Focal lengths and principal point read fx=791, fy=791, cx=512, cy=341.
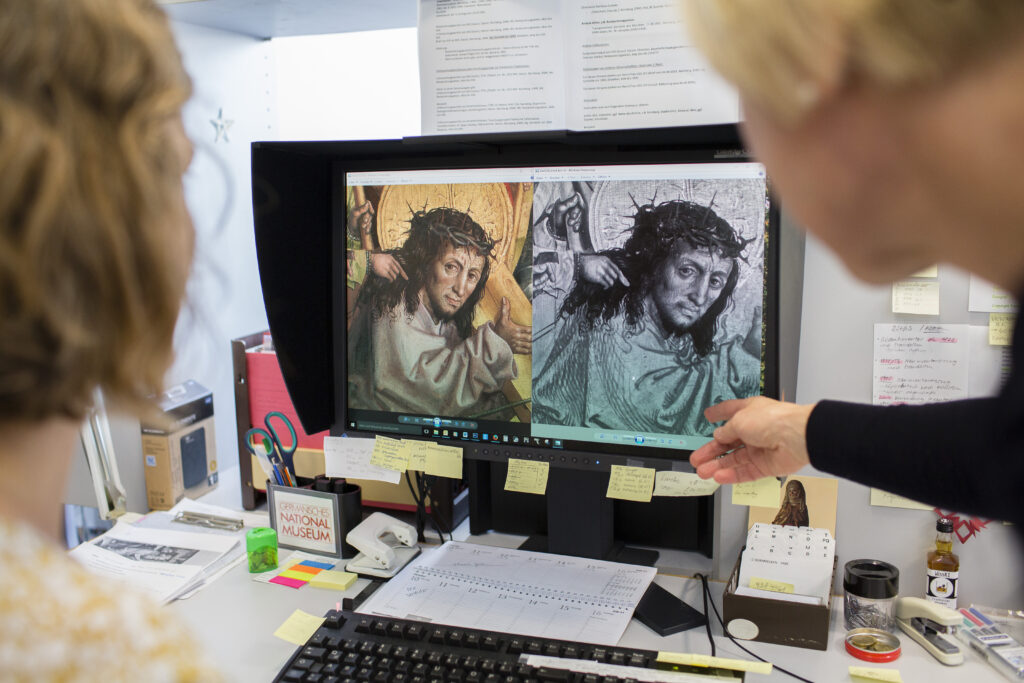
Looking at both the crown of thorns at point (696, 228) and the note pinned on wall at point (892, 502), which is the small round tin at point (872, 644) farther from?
the crown of thorns at point (696, 228)

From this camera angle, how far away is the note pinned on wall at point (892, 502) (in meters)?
1.13

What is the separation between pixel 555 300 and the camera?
1077 millimetres

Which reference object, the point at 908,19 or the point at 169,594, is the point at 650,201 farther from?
the point at 169,594

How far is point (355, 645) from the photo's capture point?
956 mm

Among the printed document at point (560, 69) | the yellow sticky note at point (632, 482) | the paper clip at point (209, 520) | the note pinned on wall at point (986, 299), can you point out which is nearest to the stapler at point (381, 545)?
the paper clip at point (209, 520)

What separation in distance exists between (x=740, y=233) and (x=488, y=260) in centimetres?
Result: 34

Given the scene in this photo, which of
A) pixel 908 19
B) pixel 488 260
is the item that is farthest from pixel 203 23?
pixel 908 19

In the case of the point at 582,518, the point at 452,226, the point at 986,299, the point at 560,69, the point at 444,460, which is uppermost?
the point at 560,69

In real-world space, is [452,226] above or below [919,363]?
above

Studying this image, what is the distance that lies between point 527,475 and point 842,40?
80 centimetres

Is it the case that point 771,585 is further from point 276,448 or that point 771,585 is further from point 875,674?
point 276,448

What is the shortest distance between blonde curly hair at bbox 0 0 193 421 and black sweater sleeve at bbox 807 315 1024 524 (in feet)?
2.31

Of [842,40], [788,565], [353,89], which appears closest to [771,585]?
[788,565]

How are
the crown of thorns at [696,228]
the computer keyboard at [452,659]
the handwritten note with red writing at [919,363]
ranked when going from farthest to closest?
1. the handwritten note with red writing at [919,363]
2. the crown of thorns at [696,228]
3. the computer keyboard at [452,659]
